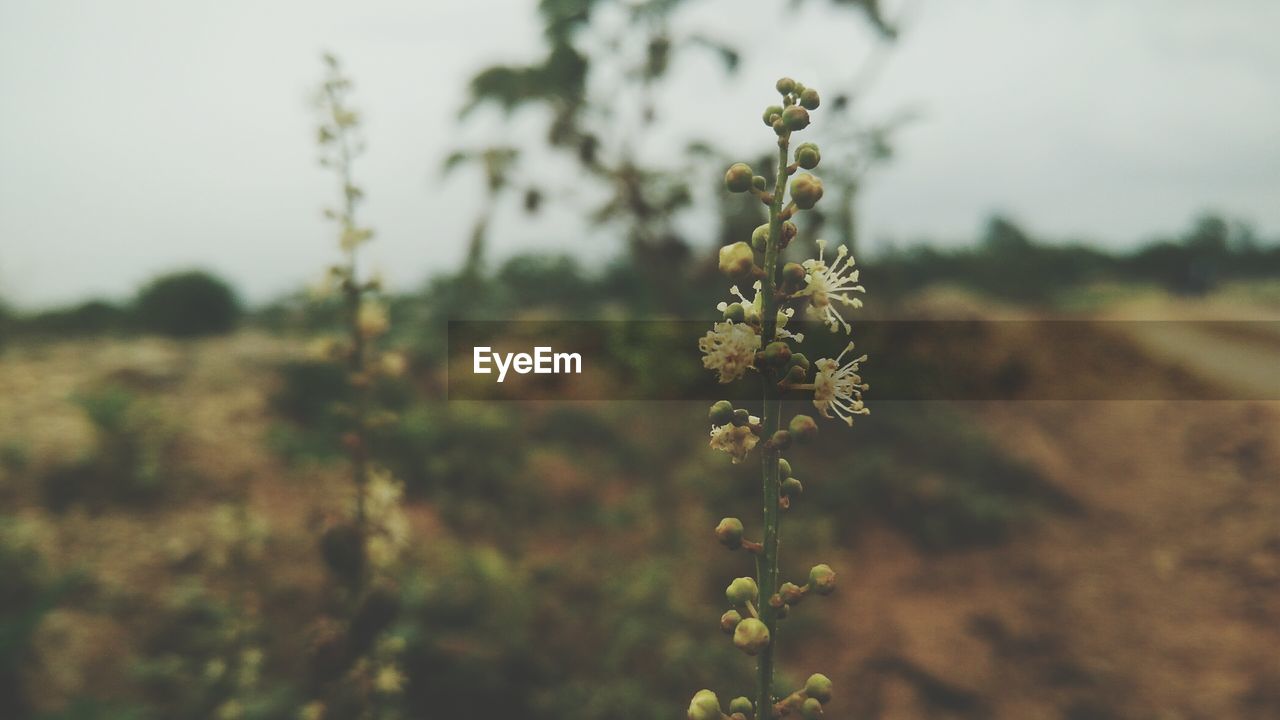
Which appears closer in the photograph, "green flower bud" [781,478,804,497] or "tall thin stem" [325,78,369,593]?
"green flower bud" [781,478,804,497]

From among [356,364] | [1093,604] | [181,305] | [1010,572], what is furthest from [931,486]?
[181,305]

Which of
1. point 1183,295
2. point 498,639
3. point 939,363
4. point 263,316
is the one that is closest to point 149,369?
point 263,316

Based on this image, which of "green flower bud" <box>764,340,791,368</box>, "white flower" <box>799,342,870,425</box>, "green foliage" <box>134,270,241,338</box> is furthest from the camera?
"green foliage" <box>134,270,241,338</box>

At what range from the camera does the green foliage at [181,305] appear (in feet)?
25.6

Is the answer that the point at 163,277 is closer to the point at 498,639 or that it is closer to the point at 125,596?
the point at 125,596

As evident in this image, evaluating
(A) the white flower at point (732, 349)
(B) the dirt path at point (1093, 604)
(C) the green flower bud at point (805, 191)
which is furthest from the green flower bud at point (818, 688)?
(B) the dirt path at point (1093, 604)

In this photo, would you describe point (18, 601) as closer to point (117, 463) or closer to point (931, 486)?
point (117, 463)

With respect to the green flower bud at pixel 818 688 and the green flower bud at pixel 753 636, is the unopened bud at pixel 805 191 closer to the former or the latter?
the green flower bud at pixel 753 636

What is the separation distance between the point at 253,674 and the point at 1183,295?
2346 cm

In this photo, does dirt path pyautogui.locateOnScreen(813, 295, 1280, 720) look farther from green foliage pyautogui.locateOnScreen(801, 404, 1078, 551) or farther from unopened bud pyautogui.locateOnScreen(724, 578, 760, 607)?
unopened bud pyautogui.locateOnScreen(724, 578, 760, 607)

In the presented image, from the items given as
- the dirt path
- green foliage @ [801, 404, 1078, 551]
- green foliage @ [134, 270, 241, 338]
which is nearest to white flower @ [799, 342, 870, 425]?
the dirt path

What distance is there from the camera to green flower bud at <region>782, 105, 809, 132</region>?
3.51ft

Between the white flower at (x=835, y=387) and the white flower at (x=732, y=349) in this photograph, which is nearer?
the white flower at (x=732, y=349)

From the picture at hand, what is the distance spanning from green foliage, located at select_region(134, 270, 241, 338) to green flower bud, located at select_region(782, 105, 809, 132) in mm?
8087
